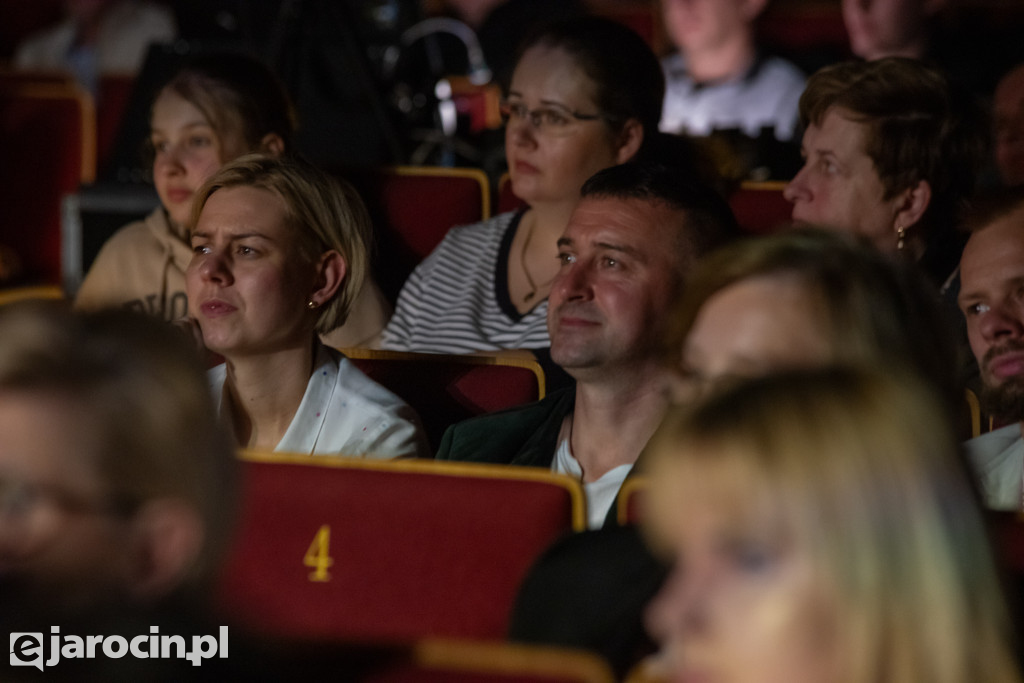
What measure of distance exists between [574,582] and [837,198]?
117 cm

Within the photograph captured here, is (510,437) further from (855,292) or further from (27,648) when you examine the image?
(27,648)

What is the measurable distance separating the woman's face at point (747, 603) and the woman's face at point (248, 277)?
1.10m

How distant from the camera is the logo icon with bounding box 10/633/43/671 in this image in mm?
714

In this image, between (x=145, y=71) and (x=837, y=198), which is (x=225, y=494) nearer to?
(x=837, y=198)

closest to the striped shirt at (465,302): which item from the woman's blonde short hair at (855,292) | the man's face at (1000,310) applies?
the man's face at (1000,310)

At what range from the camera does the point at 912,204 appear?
80.9 inches

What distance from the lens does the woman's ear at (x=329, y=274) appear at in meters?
1.78

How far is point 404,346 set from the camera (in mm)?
2230

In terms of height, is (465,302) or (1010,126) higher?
(1010,126)

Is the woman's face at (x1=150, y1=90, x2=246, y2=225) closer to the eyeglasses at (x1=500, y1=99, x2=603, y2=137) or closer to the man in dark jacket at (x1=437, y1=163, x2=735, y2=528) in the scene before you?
the eyeglasses at (x1=500, y1=99, x2=603, y2=137)

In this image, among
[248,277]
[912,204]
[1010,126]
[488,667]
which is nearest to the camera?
[488,667]

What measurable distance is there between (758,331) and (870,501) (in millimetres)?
364

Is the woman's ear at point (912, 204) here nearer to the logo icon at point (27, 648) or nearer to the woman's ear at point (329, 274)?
the woman's ear at point (329, 274)

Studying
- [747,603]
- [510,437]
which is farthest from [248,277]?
[747,603]
